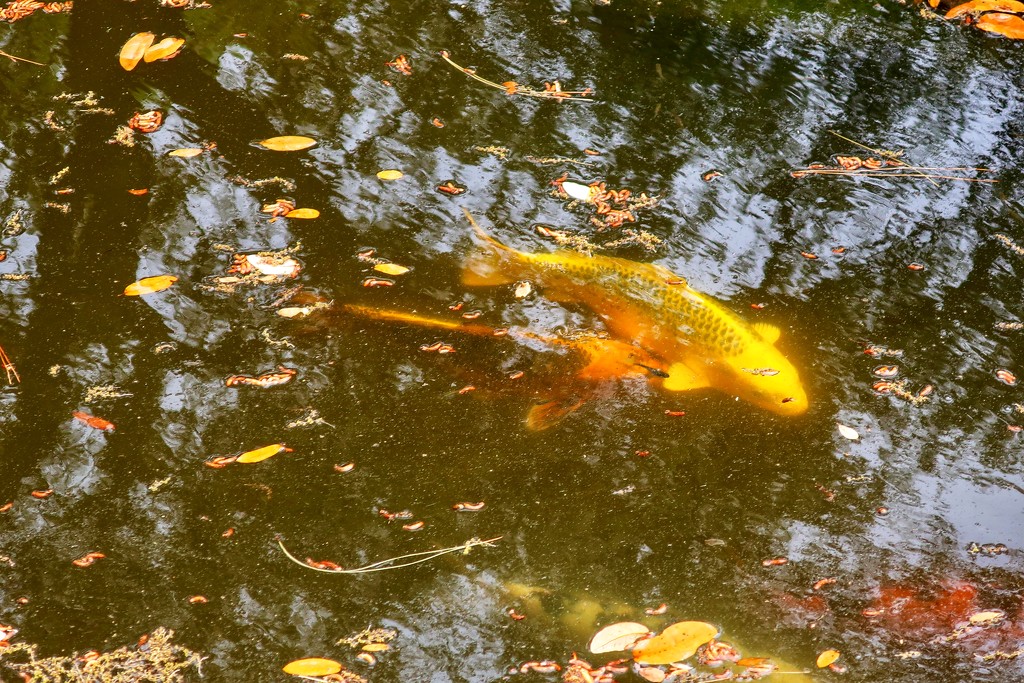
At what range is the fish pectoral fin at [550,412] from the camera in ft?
9.61

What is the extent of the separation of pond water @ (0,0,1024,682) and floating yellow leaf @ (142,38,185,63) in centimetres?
11

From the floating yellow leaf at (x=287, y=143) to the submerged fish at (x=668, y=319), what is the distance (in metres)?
1.09

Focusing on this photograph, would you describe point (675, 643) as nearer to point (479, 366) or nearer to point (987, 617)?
point (987, 617)

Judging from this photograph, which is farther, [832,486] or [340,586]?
[832,486]

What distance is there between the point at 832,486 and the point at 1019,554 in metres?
0.61

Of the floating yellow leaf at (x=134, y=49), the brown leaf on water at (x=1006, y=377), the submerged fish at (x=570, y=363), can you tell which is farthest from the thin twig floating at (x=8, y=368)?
the brown leaf on water at (x=1006, y=377)

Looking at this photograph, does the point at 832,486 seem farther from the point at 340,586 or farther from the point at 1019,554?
the point at 340,586

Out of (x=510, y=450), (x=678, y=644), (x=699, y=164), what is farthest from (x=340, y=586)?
(x=699, y=164)

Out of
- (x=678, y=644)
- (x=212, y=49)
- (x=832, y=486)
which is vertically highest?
(x=212, y=49)

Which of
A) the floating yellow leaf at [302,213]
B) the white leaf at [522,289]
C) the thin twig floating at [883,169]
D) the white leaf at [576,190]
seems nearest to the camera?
the white leaf at [522,289]

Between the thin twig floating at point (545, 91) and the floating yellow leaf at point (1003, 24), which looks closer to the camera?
the thin twig floating at point (545, 91)

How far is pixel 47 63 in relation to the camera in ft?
14.8

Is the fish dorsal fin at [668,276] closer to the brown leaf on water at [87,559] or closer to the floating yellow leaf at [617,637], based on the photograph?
the floating yellow leaf at [617,637]

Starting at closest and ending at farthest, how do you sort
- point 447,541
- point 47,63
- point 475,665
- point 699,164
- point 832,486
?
point 475,665 < point 447,541 < point 832,486 < point 699,164 < point 47,63
